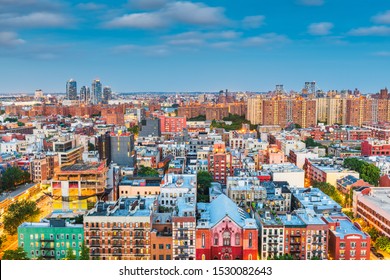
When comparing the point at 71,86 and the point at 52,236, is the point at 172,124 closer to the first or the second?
the point at 71,86

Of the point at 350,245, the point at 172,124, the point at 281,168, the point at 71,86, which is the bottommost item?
the point at 350,245

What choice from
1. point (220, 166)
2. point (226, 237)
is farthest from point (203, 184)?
point (226, 237)

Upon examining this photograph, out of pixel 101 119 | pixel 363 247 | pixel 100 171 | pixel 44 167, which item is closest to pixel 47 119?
pixel 101 119

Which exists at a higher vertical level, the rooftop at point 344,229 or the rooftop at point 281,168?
the rooftop at point 281,168

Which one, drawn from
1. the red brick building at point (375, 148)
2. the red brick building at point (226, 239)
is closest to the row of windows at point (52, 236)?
the red brick building at point (226, 239)

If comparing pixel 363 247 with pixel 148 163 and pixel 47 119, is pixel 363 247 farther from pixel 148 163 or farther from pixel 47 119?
pixel 47 119

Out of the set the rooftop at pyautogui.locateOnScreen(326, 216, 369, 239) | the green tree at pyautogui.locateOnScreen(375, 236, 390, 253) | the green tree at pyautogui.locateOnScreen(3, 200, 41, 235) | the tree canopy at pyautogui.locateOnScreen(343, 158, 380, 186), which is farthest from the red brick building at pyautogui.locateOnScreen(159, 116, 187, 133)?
the green tree at pyautogui.locateOnScreen(375, 236, 390, 253)

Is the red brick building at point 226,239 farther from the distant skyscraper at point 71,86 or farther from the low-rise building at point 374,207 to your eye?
the distant skyscraper at point 71,86

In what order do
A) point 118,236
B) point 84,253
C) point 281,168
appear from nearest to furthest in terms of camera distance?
point 84,253 < point 118,236 < point 281,168

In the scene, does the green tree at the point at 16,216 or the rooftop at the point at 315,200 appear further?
the rooftop at the point at 315,200

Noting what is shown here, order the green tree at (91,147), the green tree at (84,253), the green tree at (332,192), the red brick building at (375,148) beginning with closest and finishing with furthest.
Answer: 1. the green tree at (84,253)
2. the green tree at (332,192)
3. the red brick building at (375,148)
4. the green tree at (91,147)
